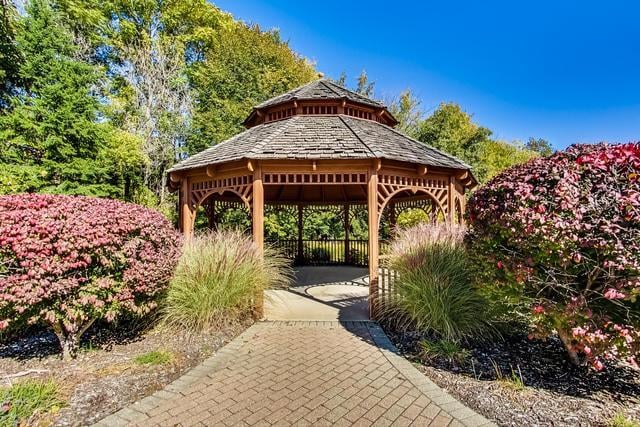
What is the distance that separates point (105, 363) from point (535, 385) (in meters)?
5.49

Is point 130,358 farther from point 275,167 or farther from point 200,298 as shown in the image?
point 275,167

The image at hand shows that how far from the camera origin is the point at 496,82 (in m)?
19.4

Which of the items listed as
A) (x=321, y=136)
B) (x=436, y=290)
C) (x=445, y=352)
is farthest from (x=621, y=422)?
(x=321, y=136)

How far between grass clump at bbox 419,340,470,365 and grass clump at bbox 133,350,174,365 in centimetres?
361

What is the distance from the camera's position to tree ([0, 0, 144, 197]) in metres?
11.1

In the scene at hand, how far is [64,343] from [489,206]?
6.13 metres

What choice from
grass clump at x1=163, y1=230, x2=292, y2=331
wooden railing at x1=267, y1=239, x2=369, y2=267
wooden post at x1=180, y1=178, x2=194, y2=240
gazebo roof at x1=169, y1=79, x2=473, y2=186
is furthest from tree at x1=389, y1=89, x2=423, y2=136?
grass clump at x1=163, y1=230, x2=292, y2=331

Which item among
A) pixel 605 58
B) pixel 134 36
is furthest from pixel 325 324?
pixel 134 36

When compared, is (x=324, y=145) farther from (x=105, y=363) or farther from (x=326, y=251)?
(x=326, y=251)

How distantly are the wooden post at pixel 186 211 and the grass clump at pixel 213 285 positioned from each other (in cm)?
214

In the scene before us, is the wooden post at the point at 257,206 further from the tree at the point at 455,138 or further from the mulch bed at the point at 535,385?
the tree at the point at 455,138

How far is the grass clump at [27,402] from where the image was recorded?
2971mm

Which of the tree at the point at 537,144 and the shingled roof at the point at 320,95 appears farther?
the tree at the point at 537,144

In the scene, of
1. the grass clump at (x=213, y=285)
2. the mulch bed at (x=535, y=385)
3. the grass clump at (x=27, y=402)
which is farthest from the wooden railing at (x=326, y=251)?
the grass clump at (x=27, y=402)
